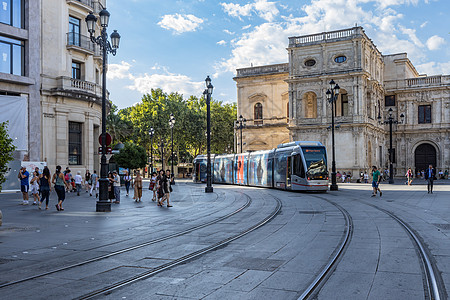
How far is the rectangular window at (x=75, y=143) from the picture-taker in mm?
32906

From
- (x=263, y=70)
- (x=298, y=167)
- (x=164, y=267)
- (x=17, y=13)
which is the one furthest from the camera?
(x=263, y=70)

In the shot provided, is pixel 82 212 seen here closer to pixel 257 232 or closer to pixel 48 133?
pixel 257 232

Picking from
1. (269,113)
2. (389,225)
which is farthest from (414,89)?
(389,225)

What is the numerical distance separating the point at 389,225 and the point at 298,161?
47.1 ft

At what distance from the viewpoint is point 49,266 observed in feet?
24.7

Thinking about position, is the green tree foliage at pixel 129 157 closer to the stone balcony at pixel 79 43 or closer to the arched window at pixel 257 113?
the arched window at pixel 257 113

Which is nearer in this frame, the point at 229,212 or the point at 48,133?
the point at 229,212

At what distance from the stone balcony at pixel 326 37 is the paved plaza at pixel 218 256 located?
36794mm

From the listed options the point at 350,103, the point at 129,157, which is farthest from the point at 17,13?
the point at 350,103

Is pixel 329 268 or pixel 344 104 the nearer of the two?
pixel 329 268

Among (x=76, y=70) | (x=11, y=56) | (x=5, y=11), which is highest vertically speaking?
(x=5, y=11)

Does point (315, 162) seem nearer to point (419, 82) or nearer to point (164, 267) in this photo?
point (164, 267)

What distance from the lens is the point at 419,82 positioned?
57.8 meters

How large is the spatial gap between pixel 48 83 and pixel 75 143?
5.03m
